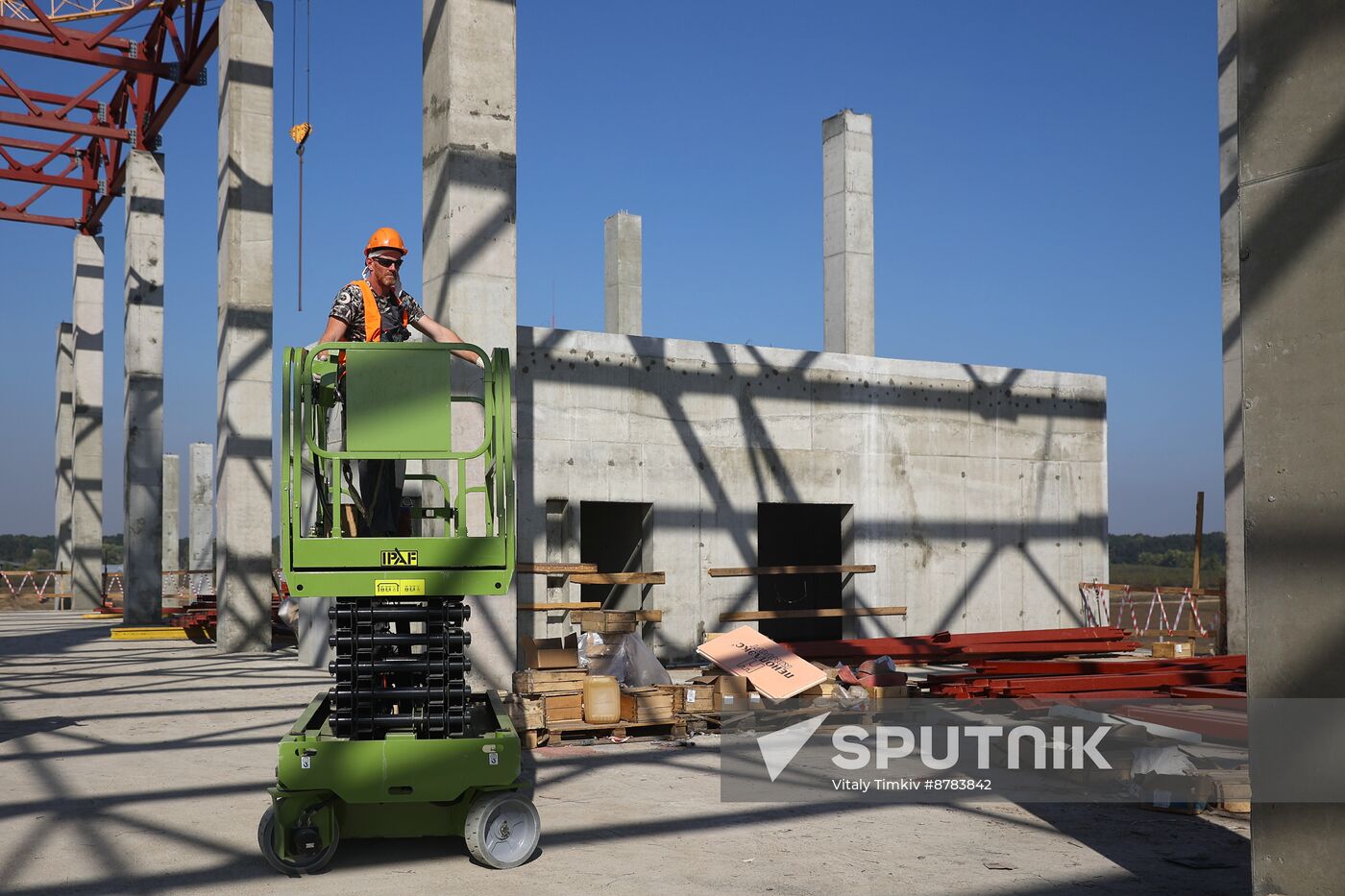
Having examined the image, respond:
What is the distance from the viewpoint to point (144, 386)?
25984 millimetres

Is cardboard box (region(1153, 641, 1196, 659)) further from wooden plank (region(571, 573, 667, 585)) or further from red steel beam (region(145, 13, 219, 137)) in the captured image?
red steel beam (region(145, 13, 219, 137))

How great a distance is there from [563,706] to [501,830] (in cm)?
410

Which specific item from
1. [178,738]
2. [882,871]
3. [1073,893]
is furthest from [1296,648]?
[178,738]

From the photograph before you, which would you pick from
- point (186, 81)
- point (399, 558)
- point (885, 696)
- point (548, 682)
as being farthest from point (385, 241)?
point (186, 81)

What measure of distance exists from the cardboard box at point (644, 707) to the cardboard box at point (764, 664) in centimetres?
103

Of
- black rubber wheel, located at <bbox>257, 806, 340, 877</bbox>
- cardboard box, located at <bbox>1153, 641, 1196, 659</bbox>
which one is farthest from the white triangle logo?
cardboard box, located at <bbox>1153, 641, 1196, 659</bbox>

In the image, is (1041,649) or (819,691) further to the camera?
(1041,649)

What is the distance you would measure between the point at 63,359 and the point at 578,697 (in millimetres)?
34320

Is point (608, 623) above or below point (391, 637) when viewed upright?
below

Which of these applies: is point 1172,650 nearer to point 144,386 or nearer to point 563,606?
point 563,606

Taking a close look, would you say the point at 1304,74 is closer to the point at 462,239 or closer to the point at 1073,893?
the point at 1073,893

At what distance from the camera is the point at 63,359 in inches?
1522

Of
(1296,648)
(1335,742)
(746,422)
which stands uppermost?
(746,422)

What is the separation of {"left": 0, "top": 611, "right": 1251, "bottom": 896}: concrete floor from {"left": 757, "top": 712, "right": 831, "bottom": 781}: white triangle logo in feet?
1.46
